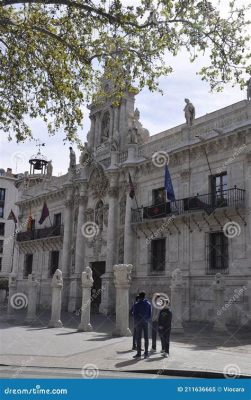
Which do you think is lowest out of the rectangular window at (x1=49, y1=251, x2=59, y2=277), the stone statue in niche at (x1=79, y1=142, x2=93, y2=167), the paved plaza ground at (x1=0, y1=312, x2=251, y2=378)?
the paved plaza ground at (x1=0, y1=312, x2=251, y2=378)

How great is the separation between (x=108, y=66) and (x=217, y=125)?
1153 cm

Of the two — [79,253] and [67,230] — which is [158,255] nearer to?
[79,253]

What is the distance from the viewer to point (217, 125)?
2294 cm

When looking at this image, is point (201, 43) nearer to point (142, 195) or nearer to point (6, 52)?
point (6, 52)

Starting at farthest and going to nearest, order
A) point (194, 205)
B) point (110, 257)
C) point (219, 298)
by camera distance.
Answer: point (110, 257), point (194, 205), point (219, 298)

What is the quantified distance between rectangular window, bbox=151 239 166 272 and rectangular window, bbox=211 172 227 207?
170 inches

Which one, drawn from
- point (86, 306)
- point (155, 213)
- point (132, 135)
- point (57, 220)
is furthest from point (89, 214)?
point (86, 306)

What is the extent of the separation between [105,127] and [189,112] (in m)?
8.85

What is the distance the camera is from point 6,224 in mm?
62062

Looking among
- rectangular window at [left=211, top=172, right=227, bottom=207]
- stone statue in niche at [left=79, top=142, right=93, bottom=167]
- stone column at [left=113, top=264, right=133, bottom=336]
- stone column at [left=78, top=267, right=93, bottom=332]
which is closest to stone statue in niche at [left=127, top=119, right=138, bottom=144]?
stone statue in niche at [left=79, top=142, right=93, bottom=167]

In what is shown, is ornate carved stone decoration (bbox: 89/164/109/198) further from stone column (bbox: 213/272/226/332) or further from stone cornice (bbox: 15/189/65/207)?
stone column (bbox: 213/272/226/332)

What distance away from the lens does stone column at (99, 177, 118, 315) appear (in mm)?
26219

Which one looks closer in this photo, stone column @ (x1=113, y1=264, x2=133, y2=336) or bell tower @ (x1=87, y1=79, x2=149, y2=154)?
stone column @ (x1=113, y1=264, x2=133, y2=336)
